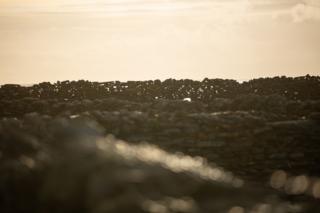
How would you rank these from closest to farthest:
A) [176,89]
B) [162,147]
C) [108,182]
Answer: [108,182], [162,147], [176,89]

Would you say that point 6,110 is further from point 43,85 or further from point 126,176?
point 126,176

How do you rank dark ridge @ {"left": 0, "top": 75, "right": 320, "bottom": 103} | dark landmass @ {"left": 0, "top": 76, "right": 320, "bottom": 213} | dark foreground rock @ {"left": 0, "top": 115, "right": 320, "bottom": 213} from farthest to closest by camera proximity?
1. dark ridge @ {"left": 0, "top": 75, "right": 320, "bottom": 103}
2. dark landmass @ {"left": 0, "top": 76, "right": 320, "bottom": 213}
3. dark foreground rock @ {"left": 0, "top": 115, "right": 320, "bottom": 213}

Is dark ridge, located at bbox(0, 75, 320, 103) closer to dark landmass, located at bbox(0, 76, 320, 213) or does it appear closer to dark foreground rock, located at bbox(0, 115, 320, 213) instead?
dark landmass, located at bbox(0, 76, 320, 213)

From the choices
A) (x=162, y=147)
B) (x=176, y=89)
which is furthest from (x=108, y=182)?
(x=176, y=89)

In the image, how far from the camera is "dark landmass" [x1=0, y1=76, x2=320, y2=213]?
3.99 m

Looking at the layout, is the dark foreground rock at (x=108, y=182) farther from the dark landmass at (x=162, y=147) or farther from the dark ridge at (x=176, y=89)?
the dark ridge at (x=176, y=89)

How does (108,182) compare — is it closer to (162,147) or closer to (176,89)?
(162,147)

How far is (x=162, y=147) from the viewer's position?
1472 cm

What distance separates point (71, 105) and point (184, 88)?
6349 mm

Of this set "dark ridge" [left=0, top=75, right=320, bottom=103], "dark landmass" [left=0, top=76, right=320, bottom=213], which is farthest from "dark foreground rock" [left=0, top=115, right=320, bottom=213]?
"dark ridge" [left=0, top=75, right=320, bottom=103]

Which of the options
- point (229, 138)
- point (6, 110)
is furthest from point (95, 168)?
point (6, 110)

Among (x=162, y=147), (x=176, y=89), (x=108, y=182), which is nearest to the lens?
(x=108, y=182)

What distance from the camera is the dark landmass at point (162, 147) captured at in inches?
157

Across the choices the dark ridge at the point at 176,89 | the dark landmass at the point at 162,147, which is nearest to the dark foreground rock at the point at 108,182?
the dark landmass at the point at 162,147
